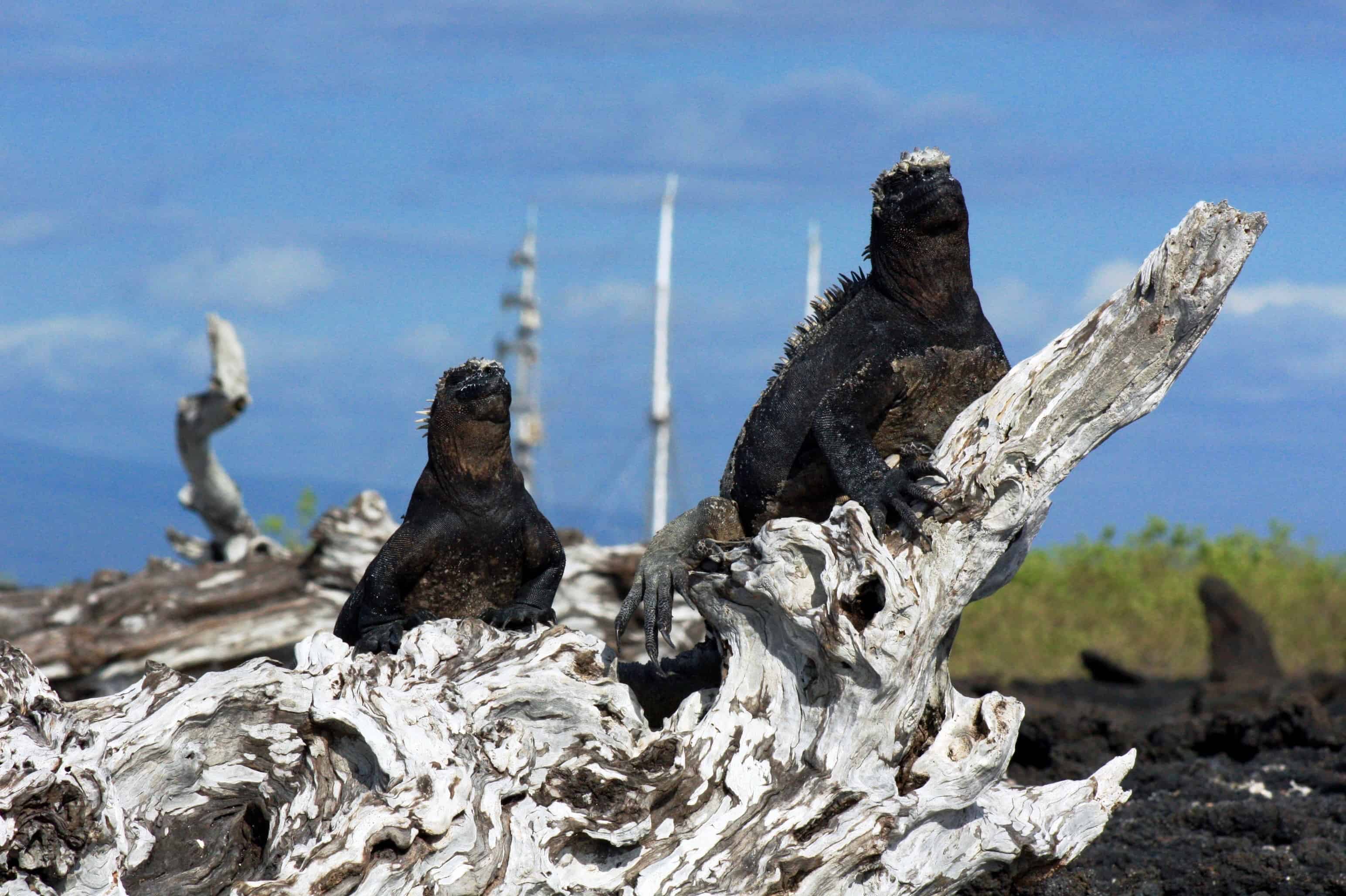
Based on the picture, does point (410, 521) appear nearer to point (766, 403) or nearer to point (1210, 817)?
point (766, 403)

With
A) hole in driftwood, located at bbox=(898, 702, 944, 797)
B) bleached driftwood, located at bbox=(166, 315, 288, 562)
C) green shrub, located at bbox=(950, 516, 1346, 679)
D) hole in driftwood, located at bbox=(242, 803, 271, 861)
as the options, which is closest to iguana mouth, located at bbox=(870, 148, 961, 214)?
hole in driftwood, located at bbox=(898, 702, 944, 797)

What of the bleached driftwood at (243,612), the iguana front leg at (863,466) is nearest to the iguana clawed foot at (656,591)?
the iguana front leg at (863,466)

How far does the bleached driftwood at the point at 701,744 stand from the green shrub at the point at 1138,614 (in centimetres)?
1109

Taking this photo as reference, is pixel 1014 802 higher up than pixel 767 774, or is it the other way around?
pixel 767 774

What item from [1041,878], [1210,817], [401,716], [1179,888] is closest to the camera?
[401,716]

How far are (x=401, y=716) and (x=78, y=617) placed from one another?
26.3 feet

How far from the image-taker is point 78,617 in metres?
10.8

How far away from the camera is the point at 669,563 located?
4.66 meters

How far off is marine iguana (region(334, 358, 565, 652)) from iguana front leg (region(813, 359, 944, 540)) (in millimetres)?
1208

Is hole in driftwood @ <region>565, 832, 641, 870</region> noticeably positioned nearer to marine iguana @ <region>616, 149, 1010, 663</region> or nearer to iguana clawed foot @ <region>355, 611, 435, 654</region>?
marine iguana @ <region>616, 149, 1010, 663</region>

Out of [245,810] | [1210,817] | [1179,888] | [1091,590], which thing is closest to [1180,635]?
[1091,590]

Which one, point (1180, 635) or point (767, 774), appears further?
point (1180, 635)

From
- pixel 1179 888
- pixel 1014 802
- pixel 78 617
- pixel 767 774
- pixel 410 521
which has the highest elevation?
pixel 78 617

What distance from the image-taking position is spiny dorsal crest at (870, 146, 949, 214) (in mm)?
4453
